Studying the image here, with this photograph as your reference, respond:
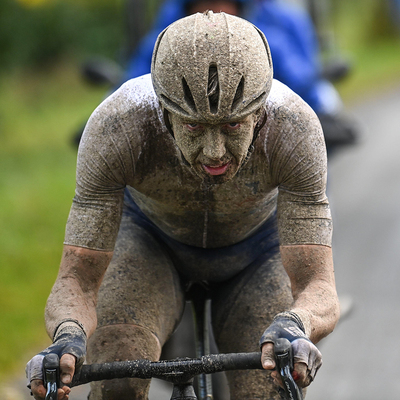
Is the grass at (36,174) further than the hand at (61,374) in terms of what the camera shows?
Yes

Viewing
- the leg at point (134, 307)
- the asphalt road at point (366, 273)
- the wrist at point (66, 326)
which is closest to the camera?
the wrist at point (66, 326)

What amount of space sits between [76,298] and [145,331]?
0.29 meters

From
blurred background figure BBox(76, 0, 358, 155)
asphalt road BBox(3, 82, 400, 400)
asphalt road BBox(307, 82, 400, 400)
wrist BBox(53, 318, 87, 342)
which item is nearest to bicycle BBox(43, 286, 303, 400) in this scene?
wrist BBox(53, 318, 87, 342)

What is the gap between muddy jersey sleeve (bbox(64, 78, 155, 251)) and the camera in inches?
104

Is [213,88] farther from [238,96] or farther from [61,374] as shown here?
[61,374]

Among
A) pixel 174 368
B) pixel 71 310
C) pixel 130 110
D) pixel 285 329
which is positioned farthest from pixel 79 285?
pixel 285 329

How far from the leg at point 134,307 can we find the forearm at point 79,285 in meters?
0.10

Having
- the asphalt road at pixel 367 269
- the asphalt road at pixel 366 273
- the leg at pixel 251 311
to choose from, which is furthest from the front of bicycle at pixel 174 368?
the asphalt road at pixel 367 269

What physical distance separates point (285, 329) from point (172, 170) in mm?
721

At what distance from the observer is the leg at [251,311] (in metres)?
2.77

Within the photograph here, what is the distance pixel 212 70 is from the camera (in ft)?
7.78

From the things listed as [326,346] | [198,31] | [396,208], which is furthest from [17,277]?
[198,31]

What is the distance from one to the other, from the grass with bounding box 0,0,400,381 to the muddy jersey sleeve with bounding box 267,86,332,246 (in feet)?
11.0

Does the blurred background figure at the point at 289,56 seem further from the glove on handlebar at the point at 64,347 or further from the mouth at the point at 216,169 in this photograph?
the glove on handlebar at the point at 64,347
